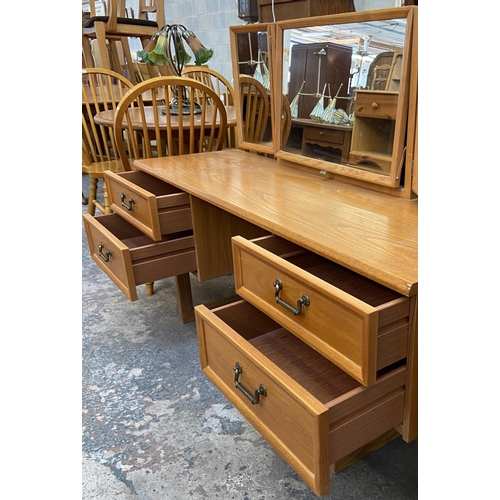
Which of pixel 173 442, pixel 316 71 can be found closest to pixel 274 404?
pixel 173 442

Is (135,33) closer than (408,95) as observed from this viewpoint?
No

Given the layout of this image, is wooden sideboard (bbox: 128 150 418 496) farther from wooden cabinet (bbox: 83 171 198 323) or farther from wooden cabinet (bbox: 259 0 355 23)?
wooden cabinet (bbox: 259 0 355 23)

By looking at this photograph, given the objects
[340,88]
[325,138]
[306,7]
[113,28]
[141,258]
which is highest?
[113,28]

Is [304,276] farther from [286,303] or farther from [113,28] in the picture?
[113,28]

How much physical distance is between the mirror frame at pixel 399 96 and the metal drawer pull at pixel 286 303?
37 cm

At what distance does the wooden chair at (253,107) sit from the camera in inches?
55.5

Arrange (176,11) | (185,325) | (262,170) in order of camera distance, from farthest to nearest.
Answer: (176,11) → (185,325) → (262,170)

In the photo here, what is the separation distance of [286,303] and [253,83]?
86 centimetres

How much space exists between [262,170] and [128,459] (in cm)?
83

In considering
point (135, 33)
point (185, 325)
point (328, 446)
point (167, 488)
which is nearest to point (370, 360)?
point (328, 446)

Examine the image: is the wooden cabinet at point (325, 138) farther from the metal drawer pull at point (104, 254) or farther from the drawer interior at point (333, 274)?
the metal drawer pull at point (104, 254)

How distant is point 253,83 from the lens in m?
1.44
